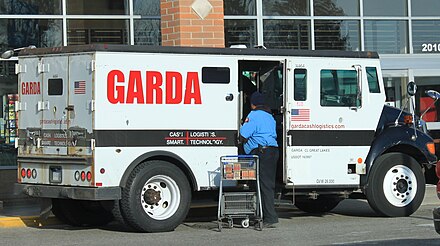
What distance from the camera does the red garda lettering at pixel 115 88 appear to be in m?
12.6

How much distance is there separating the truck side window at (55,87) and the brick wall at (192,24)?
3.58 metres

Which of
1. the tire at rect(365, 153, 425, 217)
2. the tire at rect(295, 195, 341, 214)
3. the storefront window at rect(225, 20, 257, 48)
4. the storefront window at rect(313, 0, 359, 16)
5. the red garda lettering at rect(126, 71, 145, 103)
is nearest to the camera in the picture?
the red garda lettering at rect(126, 71, 145, 103)

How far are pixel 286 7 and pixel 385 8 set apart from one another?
7.35 feet

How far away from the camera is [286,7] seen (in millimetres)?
19000

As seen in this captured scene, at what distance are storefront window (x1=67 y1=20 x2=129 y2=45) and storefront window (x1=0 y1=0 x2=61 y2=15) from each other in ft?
1.27

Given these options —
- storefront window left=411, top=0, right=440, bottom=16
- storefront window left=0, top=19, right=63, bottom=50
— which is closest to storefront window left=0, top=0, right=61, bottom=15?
storefront window left=0, top=19, right=63, bottom=50

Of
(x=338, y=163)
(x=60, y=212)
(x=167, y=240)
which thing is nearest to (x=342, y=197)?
(x=338, y=163)

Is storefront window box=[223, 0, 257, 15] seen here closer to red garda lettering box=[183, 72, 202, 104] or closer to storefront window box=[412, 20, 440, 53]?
storefront window box=[412, 20, 440, 53]

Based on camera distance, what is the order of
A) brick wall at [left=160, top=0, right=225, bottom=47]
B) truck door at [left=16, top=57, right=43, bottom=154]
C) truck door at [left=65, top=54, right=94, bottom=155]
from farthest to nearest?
brick wall at [left=160, top=0, right=225, bottom=47], truck door at [left=16, top=57, right=43, bottom=154], truck door at [left=65, top=54, right=94, bottom=155]

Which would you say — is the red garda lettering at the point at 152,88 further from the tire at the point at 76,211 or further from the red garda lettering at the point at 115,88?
the tire at the point at 76,211

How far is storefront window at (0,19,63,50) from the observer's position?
1741 centimetres

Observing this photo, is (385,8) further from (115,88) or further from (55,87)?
(55,87)

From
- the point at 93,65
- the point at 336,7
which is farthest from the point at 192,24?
the point at 336,7

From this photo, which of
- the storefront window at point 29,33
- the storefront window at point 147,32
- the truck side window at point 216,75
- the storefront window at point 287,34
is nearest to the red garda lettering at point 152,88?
the truck side window at point 216,75
